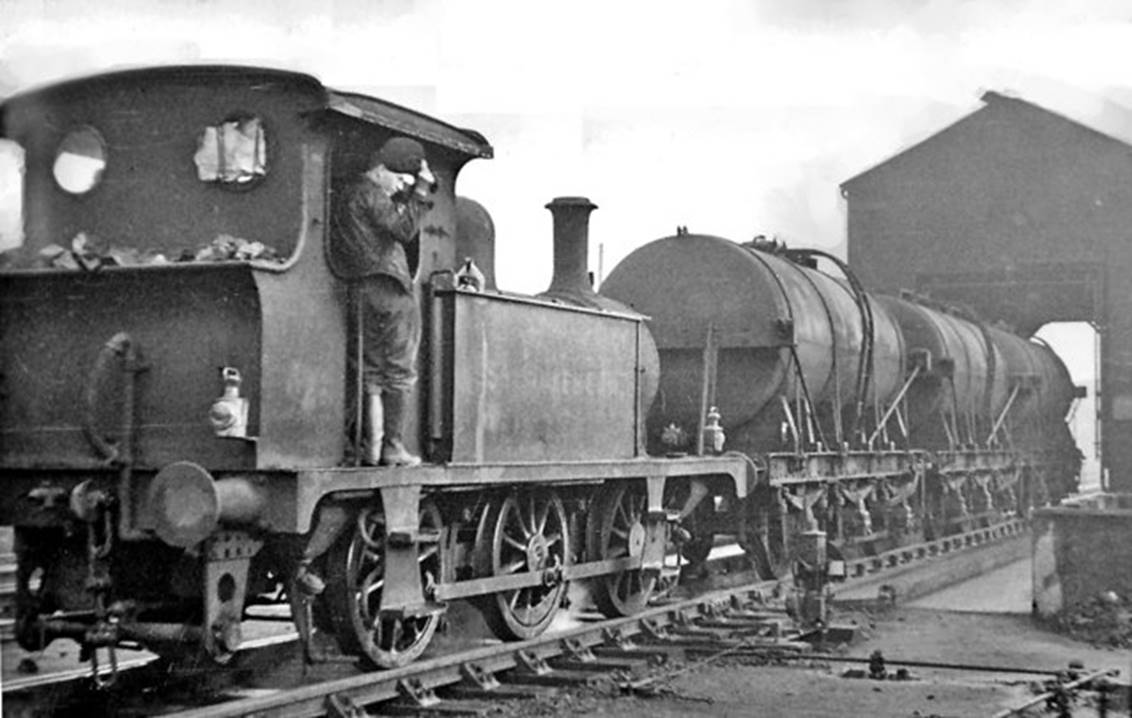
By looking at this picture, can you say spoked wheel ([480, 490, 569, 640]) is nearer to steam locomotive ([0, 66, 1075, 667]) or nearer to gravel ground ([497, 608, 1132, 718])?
steam locomotive ([0, 66, 1075, 667])

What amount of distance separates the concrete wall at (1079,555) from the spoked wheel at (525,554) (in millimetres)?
4047

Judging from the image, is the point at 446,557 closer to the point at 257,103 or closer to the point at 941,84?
the point at 257,103

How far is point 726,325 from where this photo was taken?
512 inches

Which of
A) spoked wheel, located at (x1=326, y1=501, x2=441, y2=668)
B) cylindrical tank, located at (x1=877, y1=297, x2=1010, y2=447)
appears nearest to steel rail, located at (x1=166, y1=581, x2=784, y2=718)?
spoked wheel, located at (x1=326, y1=501, x2=441, y2=668)

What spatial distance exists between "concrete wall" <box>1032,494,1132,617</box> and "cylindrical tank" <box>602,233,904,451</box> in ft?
9.13

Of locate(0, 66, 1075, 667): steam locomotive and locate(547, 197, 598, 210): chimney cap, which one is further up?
locate(547, 197, 598, 210): chimney cap

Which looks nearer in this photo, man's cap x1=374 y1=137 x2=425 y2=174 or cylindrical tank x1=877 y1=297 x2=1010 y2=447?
man's cap x1=374 y1=137 x2=425 y2=174

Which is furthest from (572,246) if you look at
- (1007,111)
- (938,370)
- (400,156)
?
(1007,111)

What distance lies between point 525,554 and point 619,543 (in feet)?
5.04

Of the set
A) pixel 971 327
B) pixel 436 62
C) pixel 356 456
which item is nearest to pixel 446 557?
pixel 356 456

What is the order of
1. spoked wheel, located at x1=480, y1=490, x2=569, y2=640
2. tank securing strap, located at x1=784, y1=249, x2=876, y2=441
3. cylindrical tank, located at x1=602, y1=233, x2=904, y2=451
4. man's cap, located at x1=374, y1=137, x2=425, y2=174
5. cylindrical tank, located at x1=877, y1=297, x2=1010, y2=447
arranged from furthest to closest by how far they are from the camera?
1. cylindrical tank, located at x1=877, y1=297, x2=1010, y2=447
2. tank securing strap, located at x1=784, y1=249, x2=876, y2=441
3. cylindrical tank, located at x1=602, y1=233, x2=904, y2=451
4. spoked wheel, located at x1=480, y1=490, x2=569, y2=640
5. man's cap, located at x1=374, y1=137, x2=425, y2=174

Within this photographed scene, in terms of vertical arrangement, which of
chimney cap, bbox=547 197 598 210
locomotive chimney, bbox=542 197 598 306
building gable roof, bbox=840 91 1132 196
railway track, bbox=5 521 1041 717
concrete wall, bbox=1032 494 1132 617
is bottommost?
railway track, bbox=5 521 1041 717

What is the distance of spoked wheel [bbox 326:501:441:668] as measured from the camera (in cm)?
754

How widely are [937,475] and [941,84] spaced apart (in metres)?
8.97
